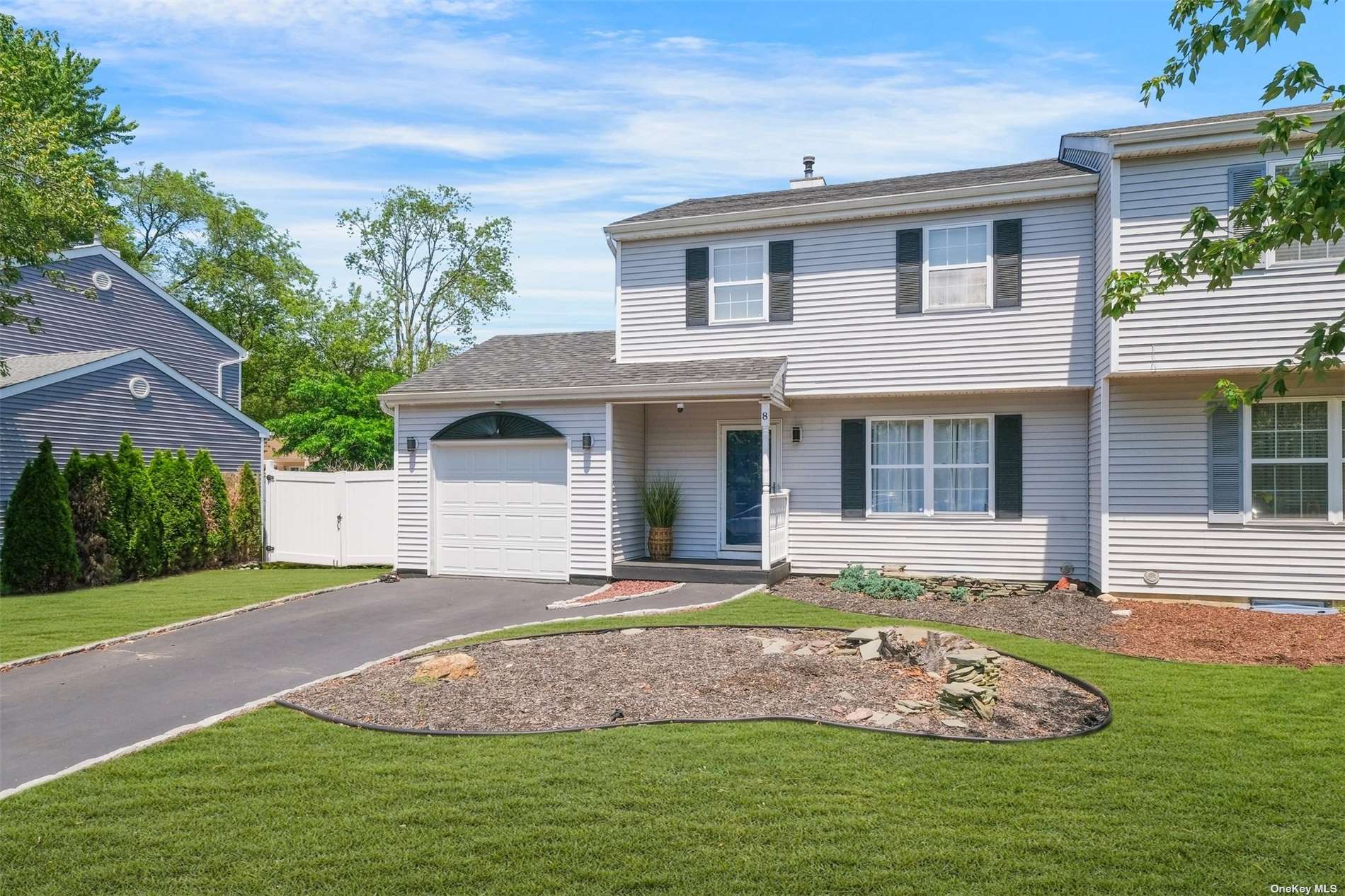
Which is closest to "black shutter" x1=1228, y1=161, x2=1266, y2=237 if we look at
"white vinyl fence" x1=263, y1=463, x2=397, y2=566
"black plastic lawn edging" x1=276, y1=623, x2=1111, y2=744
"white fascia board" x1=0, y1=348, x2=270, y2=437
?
"black plastic lawn edging" x1=276, y1=623, x2=1111, y2=744

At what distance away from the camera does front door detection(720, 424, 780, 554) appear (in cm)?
1412

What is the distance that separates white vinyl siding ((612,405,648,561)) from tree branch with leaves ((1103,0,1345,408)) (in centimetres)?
912

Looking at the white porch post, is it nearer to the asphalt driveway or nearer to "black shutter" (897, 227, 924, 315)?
the asphalt driveway

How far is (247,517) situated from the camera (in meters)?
17.2

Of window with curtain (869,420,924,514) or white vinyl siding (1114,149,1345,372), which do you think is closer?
white vinyl siding (1114,149,1345,372)

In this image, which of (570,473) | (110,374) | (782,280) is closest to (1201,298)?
(782,280)

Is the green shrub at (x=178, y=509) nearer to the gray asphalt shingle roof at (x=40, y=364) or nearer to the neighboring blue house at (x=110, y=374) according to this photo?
the neighboring blue house at (x=110, y=374)

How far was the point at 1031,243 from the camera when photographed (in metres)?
12.4

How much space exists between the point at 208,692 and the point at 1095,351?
11205mm

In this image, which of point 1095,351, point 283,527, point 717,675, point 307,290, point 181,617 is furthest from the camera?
point 307,290

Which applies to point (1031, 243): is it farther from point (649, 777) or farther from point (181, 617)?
point (181, 617)

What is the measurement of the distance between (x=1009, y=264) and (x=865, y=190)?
273 cm

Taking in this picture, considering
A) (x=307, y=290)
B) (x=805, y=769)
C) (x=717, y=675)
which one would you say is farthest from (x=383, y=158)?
(x=805, y=769)

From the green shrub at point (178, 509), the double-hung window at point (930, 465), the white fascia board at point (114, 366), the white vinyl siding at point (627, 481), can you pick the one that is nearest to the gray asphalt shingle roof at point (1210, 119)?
the double-hung window at point (930, 465)
